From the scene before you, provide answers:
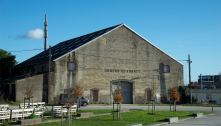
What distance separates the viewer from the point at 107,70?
35094mm

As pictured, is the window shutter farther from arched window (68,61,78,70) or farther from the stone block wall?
the stone block wall

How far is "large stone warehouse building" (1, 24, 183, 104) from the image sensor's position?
103 feet

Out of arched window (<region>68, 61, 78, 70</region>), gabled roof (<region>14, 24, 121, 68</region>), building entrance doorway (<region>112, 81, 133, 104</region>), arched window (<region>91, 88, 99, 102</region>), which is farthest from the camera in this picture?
building entrance doorway (<region>112, 81, 133, 104</region>)

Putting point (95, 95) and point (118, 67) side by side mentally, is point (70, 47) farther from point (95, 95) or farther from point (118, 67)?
point (95, 95)

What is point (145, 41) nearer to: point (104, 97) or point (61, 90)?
point (104, 97)

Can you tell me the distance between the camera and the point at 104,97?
114 ft

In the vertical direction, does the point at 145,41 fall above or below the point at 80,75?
above

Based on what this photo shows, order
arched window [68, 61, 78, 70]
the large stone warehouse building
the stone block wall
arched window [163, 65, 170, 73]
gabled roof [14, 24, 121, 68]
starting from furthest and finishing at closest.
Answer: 1. arched window [163, 65, 170, 73]
2. gabled roof [14, 24, 121, 68]
3. the stone block wall
4. arched window [68, 61, 78, 70]
5. the large stone warehouse building

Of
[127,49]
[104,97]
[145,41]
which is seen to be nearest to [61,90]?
[104,97]

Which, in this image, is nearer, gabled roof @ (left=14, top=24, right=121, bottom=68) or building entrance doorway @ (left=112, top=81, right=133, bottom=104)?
gabled roof @ (left=14, top=24, right=121, bottom=68)

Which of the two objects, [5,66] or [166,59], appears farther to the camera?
[5,66]

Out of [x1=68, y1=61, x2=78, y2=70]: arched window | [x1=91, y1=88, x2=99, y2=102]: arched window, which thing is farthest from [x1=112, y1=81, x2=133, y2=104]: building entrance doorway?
[x1=68, y1=61, x2=78, y2=70]: arched window

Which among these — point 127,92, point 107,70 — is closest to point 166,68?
point 127,92

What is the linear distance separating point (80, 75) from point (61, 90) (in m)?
3.27
